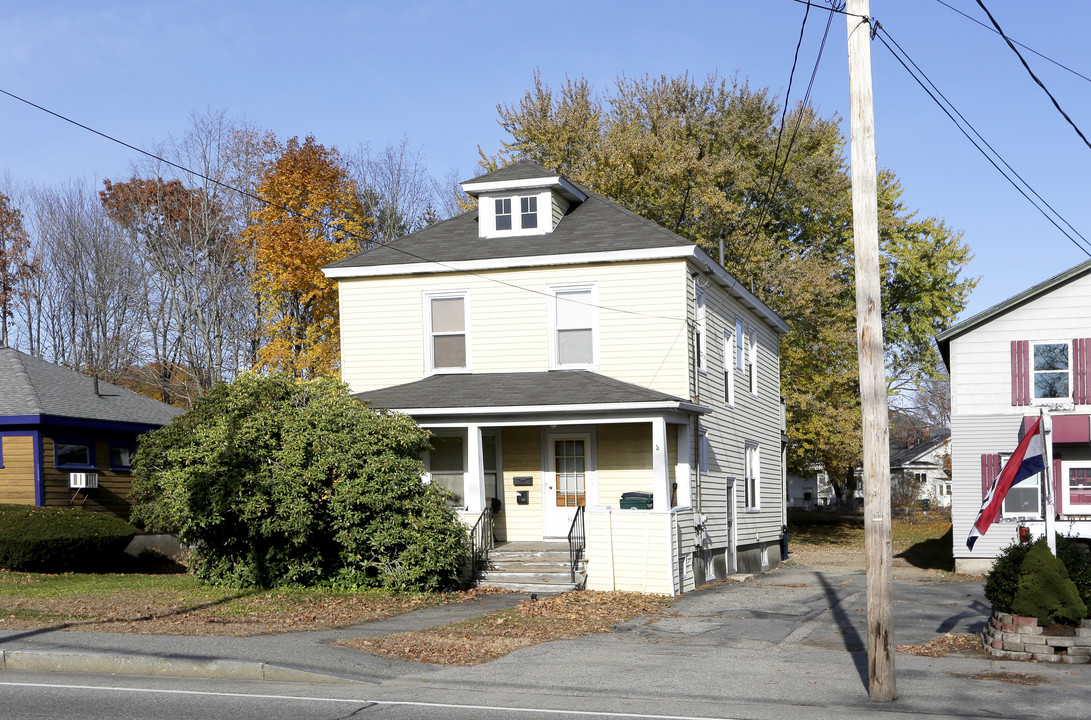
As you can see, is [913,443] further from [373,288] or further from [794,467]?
[373,288]

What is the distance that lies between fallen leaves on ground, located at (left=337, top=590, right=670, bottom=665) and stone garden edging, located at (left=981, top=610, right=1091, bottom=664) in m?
4.96

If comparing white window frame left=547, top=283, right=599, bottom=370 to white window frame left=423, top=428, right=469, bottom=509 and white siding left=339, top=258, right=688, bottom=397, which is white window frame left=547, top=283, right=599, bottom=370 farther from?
white window frame left=423, top=428, right=469, bottom=509

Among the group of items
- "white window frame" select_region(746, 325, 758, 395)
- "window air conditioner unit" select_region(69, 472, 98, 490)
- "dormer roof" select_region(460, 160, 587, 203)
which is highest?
"dormer roof" select_region(460, 160, 587, 203)

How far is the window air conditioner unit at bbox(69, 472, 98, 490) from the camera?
24.9 m

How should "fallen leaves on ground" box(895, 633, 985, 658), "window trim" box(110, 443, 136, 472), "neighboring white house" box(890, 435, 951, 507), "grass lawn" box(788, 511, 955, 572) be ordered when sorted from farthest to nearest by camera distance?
"neighboring white house" box(890, 435, 951, 507) < "grass lawn" box(788, 511, 955, 572) < "window trim" box(110, 443, 136, 472) < "fallen leaves on ground" box(895, 633, 985, 658)

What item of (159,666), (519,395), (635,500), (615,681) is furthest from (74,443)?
(615,681)

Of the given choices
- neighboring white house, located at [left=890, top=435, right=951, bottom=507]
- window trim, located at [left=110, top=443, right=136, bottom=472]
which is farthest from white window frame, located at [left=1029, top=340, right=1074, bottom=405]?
neighboring white house, located at [left=890, top=435, right=951, bottom=507]

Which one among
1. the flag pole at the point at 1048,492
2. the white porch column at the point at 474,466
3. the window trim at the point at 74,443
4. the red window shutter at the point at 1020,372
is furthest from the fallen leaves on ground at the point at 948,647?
the window trim at the point at 74,443

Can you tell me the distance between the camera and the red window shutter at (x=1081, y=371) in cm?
2289

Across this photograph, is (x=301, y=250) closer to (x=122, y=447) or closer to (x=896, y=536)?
(x=122, y=447)

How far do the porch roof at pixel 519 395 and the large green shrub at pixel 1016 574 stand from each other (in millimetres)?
6872

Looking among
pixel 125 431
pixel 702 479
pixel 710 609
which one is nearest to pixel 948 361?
pixel 702 479

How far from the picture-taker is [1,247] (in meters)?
44.8

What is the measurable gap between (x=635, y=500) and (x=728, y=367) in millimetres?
6442
